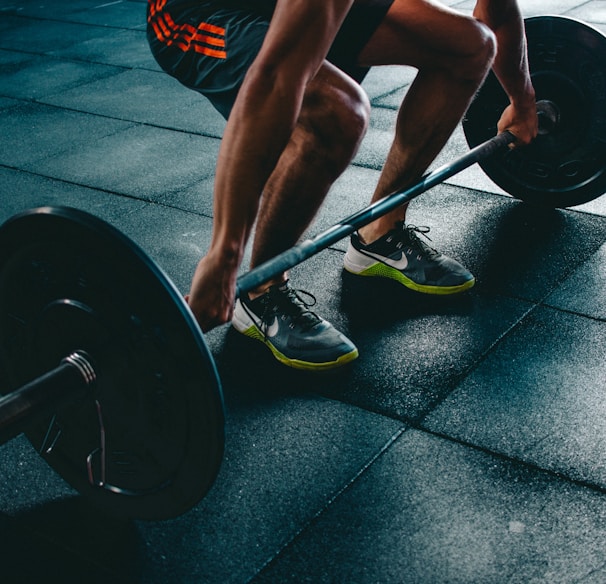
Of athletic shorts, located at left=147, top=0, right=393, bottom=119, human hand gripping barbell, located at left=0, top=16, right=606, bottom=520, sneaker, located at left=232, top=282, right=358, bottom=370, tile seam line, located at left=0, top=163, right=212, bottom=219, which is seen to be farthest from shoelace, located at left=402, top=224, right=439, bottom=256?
tile seam line, located at left=0, top=163, right=212, bottom=219

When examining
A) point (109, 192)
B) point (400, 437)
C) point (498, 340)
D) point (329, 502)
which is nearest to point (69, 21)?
point (109, 192)

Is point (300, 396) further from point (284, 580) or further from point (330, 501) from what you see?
point (284, 580)

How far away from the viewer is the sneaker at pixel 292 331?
6.07 ft

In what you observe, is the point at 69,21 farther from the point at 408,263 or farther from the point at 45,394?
the point at 45,394

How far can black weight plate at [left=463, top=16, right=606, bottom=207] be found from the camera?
2.29m

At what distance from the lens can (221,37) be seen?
1735 mm

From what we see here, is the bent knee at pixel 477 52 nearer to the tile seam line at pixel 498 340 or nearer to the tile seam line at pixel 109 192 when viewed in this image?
the tile seam line at pixel 498 340

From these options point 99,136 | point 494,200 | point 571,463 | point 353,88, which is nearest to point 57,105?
point 99,136

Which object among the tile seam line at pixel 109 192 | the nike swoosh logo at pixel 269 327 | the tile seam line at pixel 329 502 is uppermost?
the tile seam line at pixel 329 502

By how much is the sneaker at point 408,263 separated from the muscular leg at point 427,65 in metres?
0.15

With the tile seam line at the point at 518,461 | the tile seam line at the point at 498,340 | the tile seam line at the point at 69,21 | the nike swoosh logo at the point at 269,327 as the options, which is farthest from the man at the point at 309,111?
the tile seam line at the point at 69,21

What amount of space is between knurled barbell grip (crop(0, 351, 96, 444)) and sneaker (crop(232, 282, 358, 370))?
67 cm

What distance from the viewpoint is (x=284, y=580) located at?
1.32 m

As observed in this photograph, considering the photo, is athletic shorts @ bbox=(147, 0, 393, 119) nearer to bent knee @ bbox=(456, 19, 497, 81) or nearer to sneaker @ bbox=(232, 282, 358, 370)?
bent knee @ bbox=(456, 19, 497, 81)
